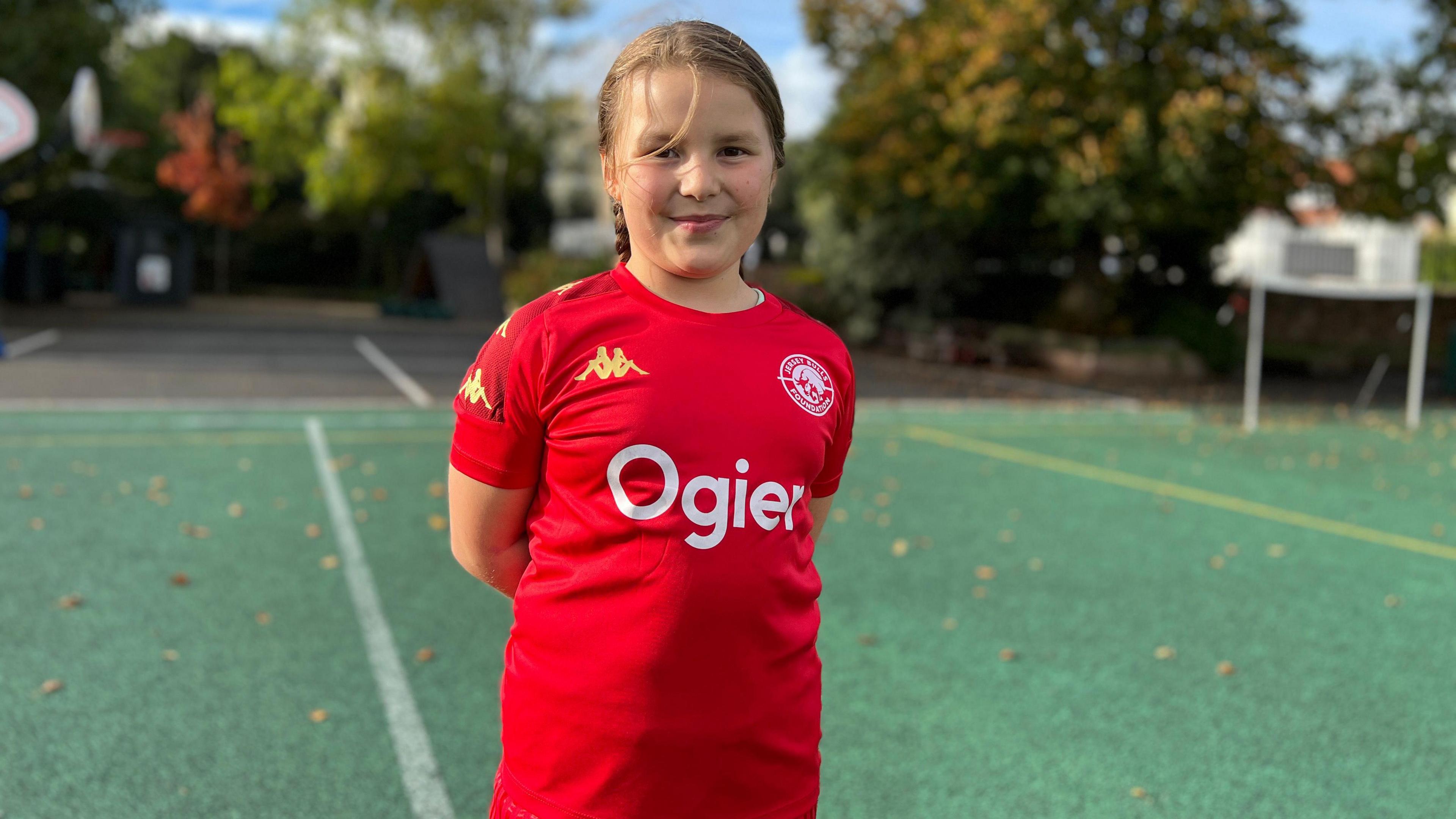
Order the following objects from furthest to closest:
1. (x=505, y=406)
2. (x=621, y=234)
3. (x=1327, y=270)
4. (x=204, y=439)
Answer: (x=1327, y=270)
(x=204, y=439)
(x=621, y=234)
(x=505, y=406)

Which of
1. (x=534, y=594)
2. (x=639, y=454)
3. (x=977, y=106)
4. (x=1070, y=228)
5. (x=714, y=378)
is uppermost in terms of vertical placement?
(x=977, y=106)

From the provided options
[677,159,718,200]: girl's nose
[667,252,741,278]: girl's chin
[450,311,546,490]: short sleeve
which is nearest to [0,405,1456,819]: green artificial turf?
[450,311,546,490]: short sleeve

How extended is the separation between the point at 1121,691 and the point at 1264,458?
8.75 m

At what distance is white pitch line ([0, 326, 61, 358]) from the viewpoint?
776 inches

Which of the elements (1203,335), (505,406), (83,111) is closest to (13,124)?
(83,111)

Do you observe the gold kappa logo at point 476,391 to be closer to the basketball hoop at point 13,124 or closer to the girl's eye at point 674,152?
the girl's eye at point 674,152

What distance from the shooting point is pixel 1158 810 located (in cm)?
418

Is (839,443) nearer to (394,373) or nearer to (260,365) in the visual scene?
(394,373)

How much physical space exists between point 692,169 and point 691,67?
141 mm

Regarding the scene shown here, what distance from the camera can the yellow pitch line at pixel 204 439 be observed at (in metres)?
11.6

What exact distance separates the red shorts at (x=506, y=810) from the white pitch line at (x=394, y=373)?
46.9ft

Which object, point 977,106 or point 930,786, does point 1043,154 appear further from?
point 930,786

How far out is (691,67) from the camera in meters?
1.70

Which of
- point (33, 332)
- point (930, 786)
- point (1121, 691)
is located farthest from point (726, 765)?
point (33, 332)
